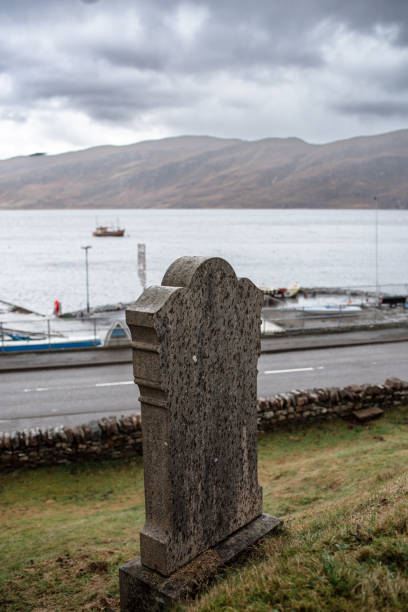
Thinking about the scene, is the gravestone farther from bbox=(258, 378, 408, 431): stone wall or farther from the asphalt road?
the asphalt road

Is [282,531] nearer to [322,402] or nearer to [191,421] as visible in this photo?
[191,421]

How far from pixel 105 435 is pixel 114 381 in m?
7.39

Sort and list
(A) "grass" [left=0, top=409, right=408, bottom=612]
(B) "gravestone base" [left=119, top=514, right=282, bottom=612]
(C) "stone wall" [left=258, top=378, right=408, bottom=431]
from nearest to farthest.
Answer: (A) "grass" [left=0, top=409, right=408, bottom=612] < (B) "gravestone base" [left=119, top=514, right=282, bottom=612] < (C) "stone wall" [left=258, top=378, right=408, bottom=431]

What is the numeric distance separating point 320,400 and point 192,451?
316 inches

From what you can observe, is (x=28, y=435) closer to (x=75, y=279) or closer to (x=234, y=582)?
(x=234, y=582)

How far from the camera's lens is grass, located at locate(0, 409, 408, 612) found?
12.7 ft

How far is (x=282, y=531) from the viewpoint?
580cm

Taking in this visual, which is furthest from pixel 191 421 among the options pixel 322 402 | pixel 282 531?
pixel 322 402

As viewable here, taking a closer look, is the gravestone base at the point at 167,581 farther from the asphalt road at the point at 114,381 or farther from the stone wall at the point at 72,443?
the asphalt road at the point at 114,381

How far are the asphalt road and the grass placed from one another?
4.32 metres

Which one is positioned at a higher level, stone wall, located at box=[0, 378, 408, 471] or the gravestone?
the gravestone

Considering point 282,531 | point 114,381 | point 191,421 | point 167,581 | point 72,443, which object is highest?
point 191,421

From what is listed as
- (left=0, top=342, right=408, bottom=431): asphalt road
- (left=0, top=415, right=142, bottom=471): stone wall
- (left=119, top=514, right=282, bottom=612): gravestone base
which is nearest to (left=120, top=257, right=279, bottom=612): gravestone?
(left=119, top=514, right=282, bottom=612): gravestone base

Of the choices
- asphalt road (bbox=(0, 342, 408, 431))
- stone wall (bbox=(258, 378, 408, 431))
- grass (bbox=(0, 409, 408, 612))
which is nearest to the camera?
grass (bbox=(0, 409, 408, 612))
